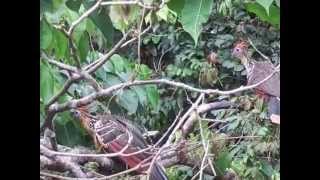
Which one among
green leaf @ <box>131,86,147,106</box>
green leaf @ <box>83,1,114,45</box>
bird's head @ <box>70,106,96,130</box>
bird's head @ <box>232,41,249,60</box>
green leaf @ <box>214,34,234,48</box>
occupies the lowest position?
bird's head @ <box>70,106,96,130</box>

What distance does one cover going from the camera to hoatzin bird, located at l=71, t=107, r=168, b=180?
1.74 meters

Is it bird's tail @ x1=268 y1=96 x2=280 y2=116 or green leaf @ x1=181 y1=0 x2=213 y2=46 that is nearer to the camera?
green leaf @ x1=181 y1=0 x2=213 y2=46

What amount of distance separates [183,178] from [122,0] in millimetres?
650

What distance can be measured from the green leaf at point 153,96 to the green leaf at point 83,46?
24 centimetres

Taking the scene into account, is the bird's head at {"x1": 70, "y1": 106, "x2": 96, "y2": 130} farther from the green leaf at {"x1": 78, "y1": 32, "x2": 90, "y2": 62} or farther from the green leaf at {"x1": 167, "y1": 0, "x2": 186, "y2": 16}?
the green leaf at {"x1": 167, "y1": 0, "x2": 186, "y2": 16}

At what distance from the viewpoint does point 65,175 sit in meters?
1.74

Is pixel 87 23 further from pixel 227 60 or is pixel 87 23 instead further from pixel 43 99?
pixel 227 60

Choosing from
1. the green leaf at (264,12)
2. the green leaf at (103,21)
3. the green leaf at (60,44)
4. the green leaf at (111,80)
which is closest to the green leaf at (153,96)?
the green leaf at (111,80)

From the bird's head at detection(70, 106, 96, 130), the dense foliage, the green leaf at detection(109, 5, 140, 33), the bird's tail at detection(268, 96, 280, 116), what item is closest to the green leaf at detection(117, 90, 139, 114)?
the dense foliage

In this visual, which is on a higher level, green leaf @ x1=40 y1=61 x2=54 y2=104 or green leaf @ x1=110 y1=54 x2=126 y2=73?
green leaf @ x1=110 y1=54 x2=126 y2=73

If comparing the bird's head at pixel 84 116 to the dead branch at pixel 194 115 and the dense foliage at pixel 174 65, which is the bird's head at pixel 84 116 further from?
the dead branch at pixel 194 115

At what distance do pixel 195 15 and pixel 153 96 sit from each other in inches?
12.3

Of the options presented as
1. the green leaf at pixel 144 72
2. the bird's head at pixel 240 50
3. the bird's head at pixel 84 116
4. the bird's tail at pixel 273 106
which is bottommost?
the bird's head at pixel 84 116

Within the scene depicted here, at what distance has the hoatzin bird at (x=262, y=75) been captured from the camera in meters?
1.76
